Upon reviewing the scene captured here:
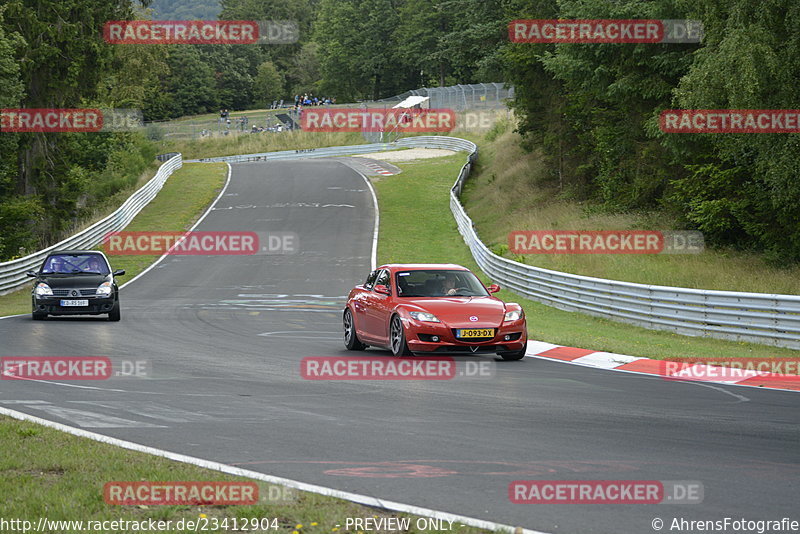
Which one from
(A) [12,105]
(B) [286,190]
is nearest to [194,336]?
(A) [12,105]

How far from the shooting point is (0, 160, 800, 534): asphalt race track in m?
6.61

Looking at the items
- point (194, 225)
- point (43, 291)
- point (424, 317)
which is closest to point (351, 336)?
point (424, 317)

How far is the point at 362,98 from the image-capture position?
142 m

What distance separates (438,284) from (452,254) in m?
23.7

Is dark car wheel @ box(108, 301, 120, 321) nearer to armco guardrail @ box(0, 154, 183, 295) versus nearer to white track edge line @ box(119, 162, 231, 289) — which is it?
armco guardrail @ box(0, 154, 183, 295)

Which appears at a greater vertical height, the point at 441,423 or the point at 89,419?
the point at 89,419

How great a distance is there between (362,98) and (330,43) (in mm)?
10394

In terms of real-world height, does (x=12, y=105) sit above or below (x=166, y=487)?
above

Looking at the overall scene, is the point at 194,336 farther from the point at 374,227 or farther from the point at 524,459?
the point at 374,227

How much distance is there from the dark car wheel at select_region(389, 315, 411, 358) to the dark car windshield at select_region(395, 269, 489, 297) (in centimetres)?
72

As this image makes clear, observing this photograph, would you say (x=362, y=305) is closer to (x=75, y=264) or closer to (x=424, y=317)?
(x=424, y=317)

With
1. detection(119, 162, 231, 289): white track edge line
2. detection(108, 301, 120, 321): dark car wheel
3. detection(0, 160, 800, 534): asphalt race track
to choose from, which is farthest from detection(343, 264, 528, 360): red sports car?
detection(119, 162, 231, 289): white track edge line

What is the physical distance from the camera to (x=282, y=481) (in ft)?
22.2

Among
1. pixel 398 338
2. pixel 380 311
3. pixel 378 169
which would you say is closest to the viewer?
pixel 398 338
